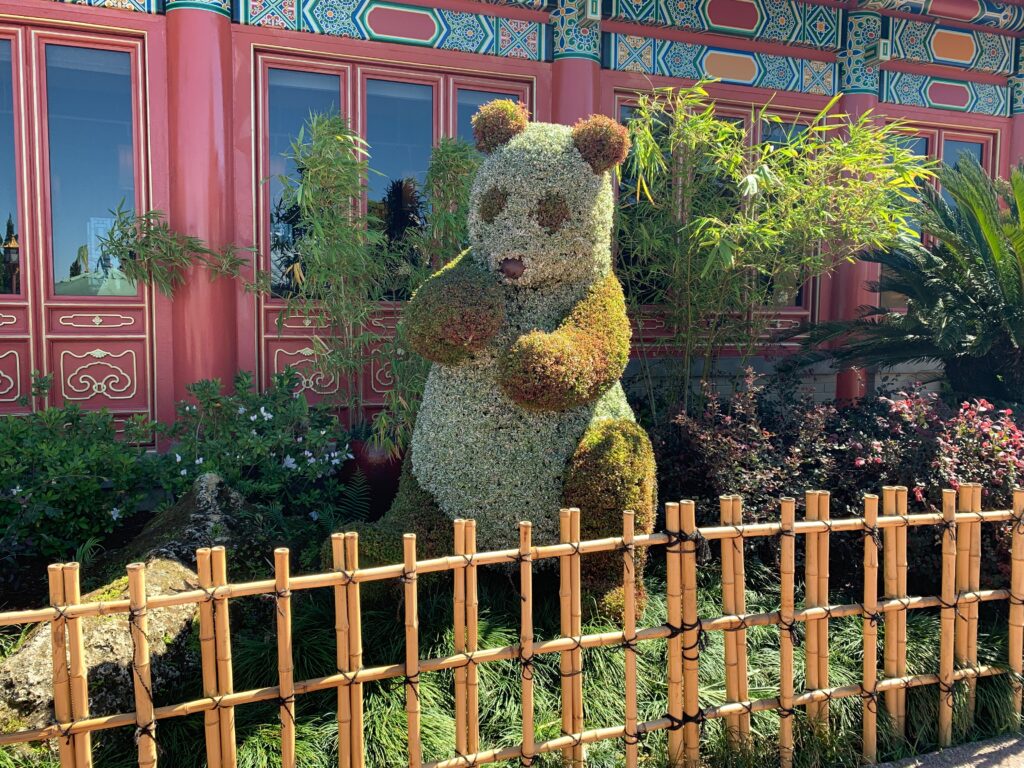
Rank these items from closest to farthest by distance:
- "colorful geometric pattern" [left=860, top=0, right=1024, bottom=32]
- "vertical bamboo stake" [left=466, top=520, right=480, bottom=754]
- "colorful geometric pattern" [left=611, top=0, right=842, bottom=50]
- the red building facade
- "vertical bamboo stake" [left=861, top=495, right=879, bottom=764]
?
"vertical bamboo stake" [left=466, top=520, right=480, bottom=754]
"vertical bamboo stake" [left=861, top=495, right=879, bottom=764]
the red building facade
"colorful geometric pattern" [left=611, top=0, right=842, bottom=50]
"colorful geometric pattern" [left=860, top=0, right=1024, bottom=32]

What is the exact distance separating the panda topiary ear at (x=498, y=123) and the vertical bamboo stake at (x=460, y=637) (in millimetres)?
1866

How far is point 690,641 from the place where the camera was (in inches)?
100

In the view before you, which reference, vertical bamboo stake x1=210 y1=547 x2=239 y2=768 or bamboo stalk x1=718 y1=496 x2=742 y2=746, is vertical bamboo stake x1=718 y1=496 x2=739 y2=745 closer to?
bamboo stalk x1=718 y1=496 x2=742 y2=746

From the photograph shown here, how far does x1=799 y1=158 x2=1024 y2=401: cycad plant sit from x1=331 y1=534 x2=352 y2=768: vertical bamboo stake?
4.46m

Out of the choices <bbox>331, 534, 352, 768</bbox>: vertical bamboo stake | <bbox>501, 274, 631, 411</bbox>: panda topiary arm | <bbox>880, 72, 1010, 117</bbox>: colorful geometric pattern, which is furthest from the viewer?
<bbox>880, 72, 1010, 117</bbox>: colorful geometric pattern

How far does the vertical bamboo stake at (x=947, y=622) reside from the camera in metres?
2.85

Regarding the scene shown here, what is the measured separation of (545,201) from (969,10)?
590 centimetres

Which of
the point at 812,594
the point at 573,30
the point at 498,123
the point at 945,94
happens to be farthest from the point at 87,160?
the point at 945,94

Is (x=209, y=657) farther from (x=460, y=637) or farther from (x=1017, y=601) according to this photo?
(x=1017, y=601)

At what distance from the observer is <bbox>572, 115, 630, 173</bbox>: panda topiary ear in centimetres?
329

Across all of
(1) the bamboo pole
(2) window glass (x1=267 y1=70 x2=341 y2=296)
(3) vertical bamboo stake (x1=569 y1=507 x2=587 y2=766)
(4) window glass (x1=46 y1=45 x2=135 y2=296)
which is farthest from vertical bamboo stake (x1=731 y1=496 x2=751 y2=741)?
(4) window glass (x1=46 y1=45 x2=135 y2=296)

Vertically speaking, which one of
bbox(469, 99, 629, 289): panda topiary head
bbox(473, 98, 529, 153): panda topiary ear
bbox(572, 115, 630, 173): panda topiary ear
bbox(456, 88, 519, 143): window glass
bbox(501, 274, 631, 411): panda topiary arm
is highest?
bbox(456, 88, 519, 143): window glass

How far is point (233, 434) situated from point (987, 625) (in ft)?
13.2

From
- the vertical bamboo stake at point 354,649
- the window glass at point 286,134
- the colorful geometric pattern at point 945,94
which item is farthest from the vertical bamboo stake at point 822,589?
the colorful geometric pattern at point 945,94
